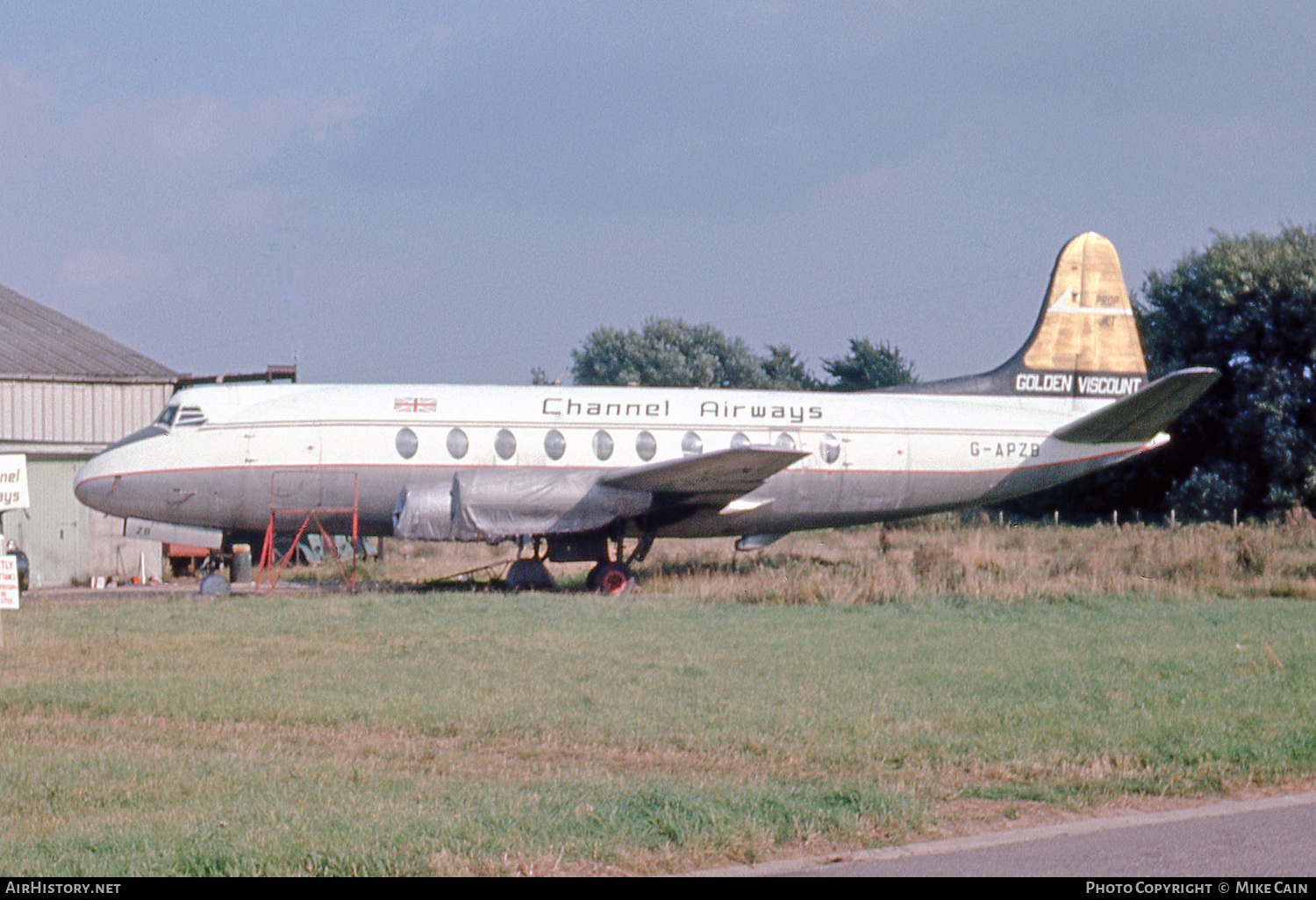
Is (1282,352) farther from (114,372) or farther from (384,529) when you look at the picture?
(114,372)

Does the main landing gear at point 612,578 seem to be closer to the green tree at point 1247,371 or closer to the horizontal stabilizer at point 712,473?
the horizontal stabilizer at point 712,473

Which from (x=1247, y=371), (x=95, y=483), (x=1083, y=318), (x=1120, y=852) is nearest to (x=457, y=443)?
(x=95, y=483)

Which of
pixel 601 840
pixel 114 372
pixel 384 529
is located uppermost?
pixel 114 372

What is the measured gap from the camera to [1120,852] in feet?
21.4

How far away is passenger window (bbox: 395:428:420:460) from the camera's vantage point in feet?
73.9

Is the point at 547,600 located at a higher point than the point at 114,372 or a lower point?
lower

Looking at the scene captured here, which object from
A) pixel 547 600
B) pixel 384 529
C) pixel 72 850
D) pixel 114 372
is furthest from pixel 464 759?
pixel 114 372

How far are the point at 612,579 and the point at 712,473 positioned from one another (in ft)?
8.73

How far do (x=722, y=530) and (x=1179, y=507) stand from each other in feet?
90.9

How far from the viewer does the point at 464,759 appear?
8836 mm

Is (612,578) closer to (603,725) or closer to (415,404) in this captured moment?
(415,404)

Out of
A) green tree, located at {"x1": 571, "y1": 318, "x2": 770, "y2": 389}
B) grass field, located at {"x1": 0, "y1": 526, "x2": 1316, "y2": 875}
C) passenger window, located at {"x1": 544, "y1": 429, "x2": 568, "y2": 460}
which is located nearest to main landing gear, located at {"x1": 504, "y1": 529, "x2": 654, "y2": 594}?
passenger window, located at {"x1": 544, "y1": 429, "x2": 568, "y2": 460}

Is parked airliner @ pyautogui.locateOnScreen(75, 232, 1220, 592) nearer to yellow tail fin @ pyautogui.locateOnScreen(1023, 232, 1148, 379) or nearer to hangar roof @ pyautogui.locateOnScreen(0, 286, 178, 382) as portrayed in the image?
yellow tail fin @ pyautogui.locateOnScreen(1023, 232, 1148, 379)

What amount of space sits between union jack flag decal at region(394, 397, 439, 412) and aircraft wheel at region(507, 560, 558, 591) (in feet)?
10.8
